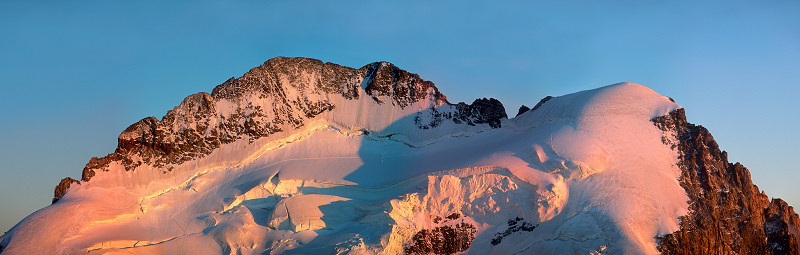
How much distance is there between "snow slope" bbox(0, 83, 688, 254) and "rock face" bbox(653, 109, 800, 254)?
711mm

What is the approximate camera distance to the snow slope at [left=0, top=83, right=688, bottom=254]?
38.6 metres

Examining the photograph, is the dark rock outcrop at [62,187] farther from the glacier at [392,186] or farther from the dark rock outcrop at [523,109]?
A: the dark rock outcrop at [523,109]

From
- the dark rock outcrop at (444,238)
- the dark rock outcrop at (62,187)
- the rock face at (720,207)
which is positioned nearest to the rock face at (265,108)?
the dark rock outcrop at (62,187)

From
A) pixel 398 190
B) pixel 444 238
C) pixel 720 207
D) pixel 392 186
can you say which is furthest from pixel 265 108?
pixel 720 207

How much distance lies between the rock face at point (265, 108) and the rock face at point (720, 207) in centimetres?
928

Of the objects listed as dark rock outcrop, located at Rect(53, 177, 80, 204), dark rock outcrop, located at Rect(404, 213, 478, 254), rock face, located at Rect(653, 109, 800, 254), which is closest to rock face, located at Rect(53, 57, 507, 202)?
dark rock outcrop, located at Rect(53, 177, 80, 204)

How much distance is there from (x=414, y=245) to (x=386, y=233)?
1509mm

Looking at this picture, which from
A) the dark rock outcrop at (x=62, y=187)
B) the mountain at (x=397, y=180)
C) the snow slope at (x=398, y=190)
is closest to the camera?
the snow slope at (x=398, y=190)

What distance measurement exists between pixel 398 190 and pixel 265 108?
27.3ft

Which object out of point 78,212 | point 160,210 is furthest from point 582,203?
point 78,212

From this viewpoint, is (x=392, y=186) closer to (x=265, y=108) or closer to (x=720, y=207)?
(x=265, y=108)

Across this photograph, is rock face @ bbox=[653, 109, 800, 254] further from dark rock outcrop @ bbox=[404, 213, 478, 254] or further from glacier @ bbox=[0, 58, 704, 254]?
dark rock outcrop @ bbox=[404, 213, 478, 254]

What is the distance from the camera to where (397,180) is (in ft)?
138

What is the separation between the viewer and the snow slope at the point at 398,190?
38594mm
